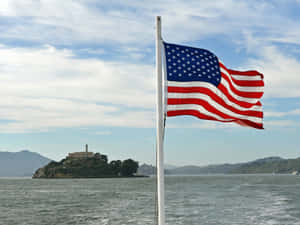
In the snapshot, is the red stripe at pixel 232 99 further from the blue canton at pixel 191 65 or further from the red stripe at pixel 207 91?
the blue canton at pixel 191 65

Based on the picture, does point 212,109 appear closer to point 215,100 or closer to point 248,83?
point 215,100

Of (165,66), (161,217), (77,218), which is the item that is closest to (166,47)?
(165,66)

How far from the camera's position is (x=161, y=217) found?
27.6 ft

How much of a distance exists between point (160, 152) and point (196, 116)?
1.18m

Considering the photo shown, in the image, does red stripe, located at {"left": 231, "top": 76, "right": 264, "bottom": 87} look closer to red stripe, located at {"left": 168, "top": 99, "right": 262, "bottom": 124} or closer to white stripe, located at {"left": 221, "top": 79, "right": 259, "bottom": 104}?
white stripe, located at {"left": 221, "top": 79, "right": 259, "bottom": 104}

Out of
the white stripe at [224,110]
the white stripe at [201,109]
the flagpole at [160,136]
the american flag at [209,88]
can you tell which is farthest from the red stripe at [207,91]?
the flagpole at [160,136]

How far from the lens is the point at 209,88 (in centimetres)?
910

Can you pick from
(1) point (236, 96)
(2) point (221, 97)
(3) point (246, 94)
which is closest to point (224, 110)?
(2) point (221, 97)

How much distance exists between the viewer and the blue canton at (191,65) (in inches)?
349

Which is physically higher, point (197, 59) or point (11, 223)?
point (197, 59)

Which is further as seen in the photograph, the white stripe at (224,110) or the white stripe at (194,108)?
the white stripe at (224,110)

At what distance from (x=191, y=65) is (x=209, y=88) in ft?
1.98

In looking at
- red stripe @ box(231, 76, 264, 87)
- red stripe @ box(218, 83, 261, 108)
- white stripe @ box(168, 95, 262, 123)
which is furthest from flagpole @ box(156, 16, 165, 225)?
red stripe @ box(231, 76, 264, 87)

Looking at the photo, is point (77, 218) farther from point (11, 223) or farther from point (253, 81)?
point (253, 81)
